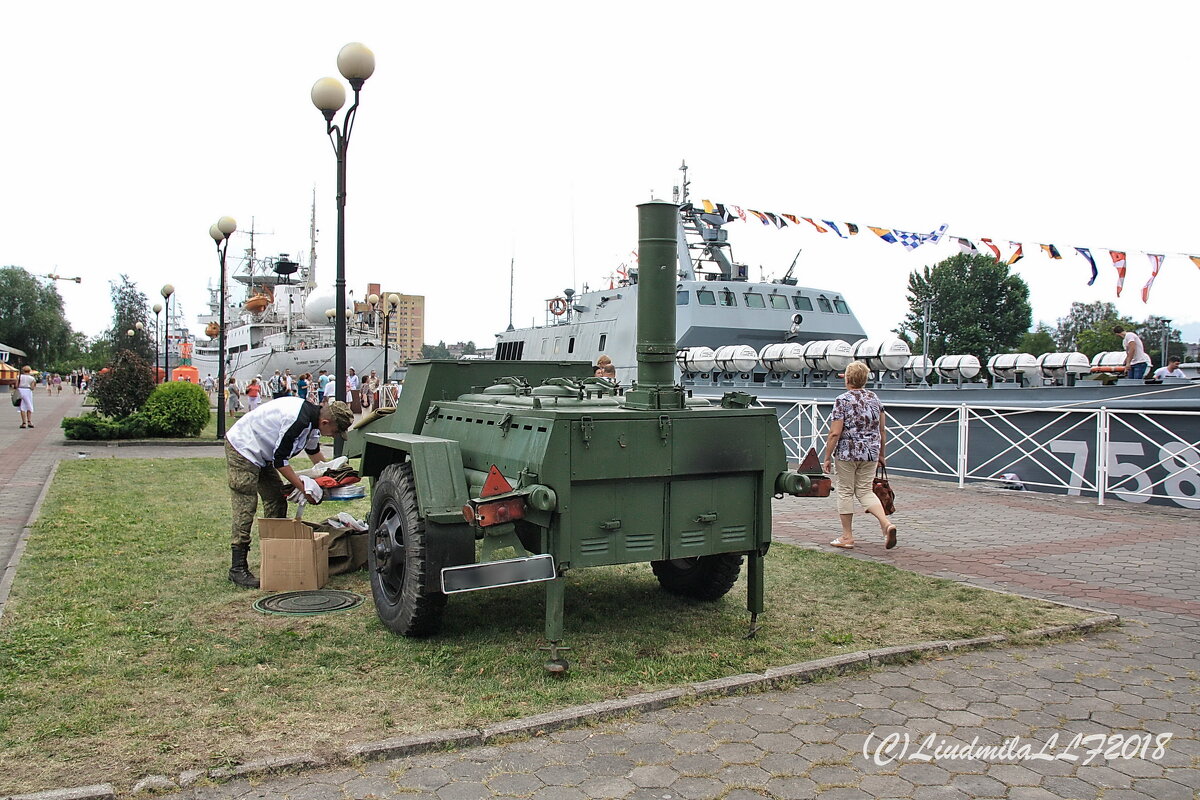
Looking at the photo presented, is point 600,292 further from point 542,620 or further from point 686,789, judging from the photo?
point 686,789

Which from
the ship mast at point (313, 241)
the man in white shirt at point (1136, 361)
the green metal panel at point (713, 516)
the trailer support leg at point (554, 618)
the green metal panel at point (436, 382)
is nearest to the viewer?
the trailer support leg at point (554, 618)

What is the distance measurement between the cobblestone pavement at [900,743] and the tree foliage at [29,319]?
3283 inches

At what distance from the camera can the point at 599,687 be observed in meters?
4.41

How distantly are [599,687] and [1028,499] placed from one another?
9374 mm

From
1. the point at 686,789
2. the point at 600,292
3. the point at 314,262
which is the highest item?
the point at 314,262

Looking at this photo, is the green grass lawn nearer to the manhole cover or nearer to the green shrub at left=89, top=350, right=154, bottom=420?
the manhole cover

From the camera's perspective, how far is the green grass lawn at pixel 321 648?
378 cm

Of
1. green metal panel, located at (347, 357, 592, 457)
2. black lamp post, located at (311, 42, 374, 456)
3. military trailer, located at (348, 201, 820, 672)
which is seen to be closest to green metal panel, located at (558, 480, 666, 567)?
military trailer, located at (348, 201, 820, 672)

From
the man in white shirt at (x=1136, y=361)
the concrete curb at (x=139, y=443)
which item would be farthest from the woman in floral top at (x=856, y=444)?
the concrete curb at (x=139, y=443)

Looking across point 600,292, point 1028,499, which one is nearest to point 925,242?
point 1028,499

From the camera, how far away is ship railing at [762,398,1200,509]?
442 inches

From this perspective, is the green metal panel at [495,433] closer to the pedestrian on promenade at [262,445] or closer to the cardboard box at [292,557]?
the pedestrian on promenade at [262,445]

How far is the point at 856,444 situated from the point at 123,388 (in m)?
18.0

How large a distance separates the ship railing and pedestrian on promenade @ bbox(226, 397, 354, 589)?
696cm
